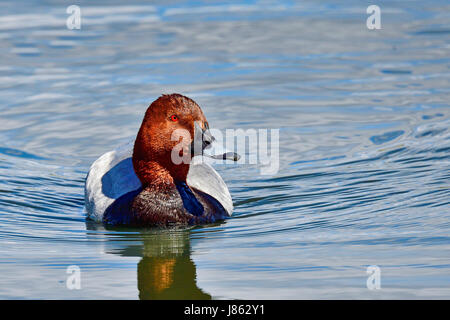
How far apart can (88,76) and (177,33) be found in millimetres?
2389

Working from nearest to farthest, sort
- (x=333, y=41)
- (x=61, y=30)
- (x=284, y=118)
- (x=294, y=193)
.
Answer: (x=294, y=193) < (x=284, y=118) < (x=333, y=41) < (x=61, y=30)

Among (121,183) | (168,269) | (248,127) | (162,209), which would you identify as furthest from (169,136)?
(248,127)

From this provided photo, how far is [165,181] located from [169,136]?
0.50 metres

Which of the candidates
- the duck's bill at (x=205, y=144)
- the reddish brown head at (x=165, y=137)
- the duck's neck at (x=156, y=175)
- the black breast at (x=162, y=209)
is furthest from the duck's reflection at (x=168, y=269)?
the duck's bill at (x=205, y=144)

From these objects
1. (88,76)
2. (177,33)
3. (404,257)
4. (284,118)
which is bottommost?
(404,257)

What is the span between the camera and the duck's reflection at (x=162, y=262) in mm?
6336

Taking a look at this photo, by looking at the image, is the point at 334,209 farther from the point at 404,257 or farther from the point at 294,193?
the point at 404,257

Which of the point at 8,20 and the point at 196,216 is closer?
the point at 196,216

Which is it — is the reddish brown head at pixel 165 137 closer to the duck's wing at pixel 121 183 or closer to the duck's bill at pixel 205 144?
the duck's bill at pixel 205 144

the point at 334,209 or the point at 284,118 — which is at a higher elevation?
the point at 284,118

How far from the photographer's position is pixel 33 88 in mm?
13164

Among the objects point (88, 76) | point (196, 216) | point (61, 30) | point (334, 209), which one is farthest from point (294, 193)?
point (61, 30)

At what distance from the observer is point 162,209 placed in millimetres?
8086

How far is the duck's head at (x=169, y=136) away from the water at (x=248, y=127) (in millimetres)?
655
